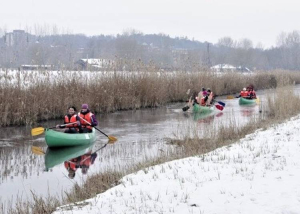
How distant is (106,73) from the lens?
744 inches

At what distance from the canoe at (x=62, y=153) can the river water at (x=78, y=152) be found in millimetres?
24

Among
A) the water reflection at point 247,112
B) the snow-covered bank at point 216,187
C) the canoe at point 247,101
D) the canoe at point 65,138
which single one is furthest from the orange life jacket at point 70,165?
the canoe at point 247,101

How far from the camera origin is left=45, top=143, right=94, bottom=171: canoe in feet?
32.6

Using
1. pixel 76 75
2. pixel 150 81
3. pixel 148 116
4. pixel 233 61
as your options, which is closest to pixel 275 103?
pixel 148 116

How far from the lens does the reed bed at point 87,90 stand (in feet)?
48.0

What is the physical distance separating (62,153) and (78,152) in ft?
1.33

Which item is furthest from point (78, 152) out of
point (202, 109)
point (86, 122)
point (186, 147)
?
point (202, 109)

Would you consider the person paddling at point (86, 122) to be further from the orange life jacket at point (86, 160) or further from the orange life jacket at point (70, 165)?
the orange life jacket at point (70, 165)

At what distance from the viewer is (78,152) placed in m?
11.0

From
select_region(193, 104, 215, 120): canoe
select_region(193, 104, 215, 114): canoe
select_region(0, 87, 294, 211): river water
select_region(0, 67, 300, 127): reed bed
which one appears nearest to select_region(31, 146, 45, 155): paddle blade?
select_region(0, 87, 294, 211): river water

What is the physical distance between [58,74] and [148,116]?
13.1 feet

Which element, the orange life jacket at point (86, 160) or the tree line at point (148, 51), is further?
the tree line at point (148, 51)

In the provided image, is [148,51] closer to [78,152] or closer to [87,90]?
[87,90]

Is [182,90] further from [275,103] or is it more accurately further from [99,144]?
[99,144]
